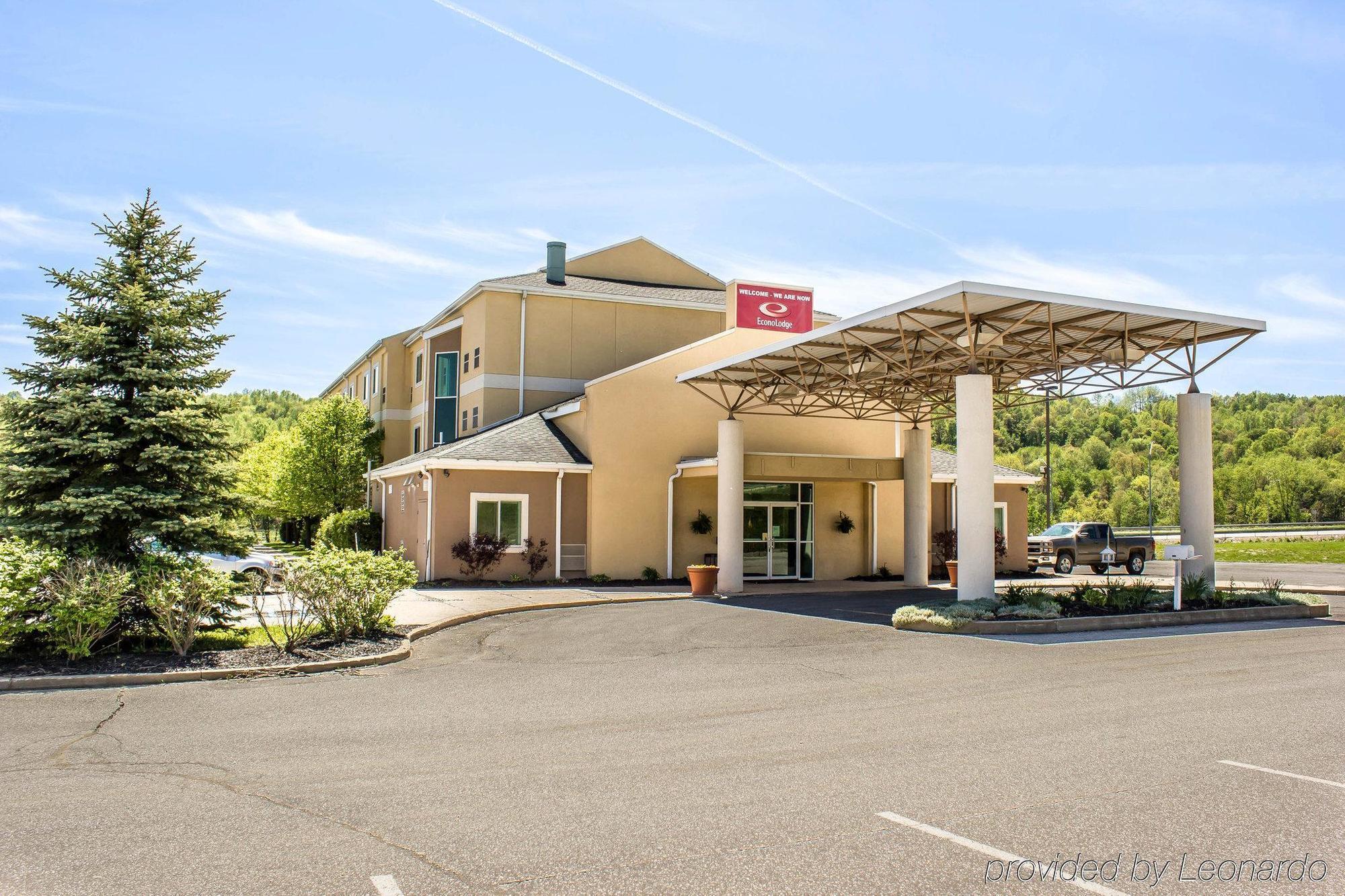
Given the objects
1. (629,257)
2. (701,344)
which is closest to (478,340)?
(629,257)

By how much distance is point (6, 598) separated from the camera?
11391 mm

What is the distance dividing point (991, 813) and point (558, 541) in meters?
20.1

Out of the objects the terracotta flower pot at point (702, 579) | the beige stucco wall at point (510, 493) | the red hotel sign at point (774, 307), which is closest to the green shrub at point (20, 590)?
the beige stucco wall at point (510, 493)

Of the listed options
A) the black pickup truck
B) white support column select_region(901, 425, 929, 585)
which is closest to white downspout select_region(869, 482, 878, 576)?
white support column select_region(901, 425, 929, 585)

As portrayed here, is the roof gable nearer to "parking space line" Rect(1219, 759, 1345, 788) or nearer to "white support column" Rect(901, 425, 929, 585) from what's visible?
"white support column" Rect(901, 425, 929, 585)

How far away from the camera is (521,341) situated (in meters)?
32.2

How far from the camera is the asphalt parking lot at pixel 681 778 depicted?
508 centimetres

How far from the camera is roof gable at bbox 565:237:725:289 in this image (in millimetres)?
35969

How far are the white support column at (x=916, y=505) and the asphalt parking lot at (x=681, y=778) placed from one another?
13994 millimetres

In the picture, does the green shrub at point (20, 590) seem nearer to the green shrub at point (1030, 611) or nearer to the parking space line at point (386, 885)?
the parking space line at point (386, 885)

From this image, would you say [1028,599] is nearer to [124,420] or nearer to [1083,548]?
[124,420]

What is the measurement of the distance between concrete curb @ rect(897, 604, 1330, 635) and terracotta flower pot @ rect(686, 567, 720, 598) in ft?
24.2

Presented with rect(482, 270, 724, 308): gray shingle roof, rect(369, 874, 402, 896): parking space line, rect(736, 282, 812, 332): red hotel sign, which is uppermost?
rect(482, 270, 724, 308): gray shingle roof

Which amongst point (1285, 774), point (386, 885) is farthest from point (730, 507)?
point (386, 885)
